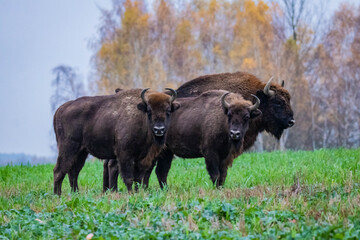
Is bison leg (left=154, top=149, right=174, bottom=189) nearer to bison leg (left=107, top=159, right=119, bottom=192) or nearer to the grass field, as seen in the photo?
bison leg (left=107, top=159, right=119, bottom=192)

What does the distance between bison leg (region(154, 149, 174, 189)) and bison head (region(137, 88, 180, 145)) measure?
1369 mm

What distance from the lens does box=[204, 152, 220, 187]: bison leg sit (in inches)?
360

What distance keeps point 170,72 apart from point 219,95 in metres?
27.6

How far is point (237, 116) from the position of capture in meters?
9.09

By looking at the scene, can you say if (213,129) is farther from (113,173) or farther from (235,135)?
(113,173)

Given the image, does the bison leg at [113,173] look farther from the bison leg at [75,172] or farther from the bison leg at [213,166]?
the bison leg at [213,166]

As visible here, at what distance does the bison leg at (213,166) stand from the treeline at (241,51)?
2444cm

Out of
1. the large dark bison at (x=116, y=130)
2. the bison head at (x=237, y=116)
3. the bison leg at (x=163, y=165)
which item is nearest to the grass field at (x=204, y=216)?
the bison head at (x=237, y=116)

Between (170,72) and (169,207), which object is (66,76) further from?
(169,207)

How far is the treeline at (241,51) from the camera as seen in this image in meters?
34.6

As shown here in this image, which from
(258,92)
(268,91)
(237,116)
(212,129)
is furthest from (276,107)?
(237,116)

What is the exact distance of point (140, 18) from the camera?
35.3m

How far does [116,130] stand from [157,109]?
1082 mm

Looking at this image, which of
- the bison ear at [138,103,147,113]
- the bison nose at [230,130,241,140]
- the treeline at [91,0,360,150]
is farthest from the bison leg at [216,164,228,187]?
the treeline at [91,0,360,150]
